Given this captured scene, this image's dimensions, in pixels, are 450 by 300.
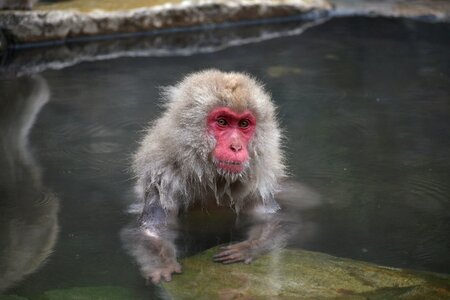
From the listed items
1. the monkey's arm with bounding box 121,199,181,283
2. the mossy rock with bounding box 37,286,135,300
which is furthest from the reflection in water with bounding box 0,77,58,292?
the monkey's arm with bounding box 121,199,181,283

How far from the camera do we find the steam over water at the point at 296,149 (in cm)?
507

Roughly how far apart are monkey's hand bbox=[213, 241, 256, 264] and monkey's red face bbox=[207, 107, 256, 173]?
0.47 meters

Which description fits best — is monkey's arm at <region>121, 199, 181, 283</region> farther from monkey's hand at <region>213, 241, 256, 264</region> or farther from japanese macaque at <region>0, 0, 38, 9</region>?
japanese macaque at <region>0, 0, 38, 9</region>

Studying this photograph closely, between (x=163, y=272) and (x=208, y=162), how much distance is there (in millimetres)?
828

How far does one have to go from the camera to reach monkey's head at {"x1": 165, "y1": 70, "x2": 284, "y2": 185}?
4996 mm

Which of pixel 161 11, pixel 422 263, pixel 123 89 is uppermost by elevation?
pixel 161 11

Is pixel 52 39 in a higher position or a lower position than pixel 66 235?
higher

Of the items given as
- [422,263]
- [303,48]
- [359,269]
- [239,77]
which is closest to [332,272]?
[359,269]

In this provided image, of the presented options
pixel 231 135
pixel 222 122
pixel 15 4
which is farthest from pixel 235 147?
pixel 15 4

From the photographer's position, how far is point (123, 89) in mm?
8344

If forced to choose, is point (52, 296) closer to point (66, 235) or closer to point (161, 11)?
point (66, 235)

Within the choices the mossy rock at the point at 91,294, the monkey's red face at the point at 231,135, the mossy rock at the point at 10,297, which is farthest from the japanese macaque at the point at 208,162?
the mossy rock at the point at 10,297

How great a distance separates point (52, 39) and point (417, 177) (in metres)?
5.54

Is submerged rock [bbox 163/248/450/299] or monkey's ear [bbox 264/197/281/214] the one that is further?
monkey's ear [bbox 264/197/281/214]
